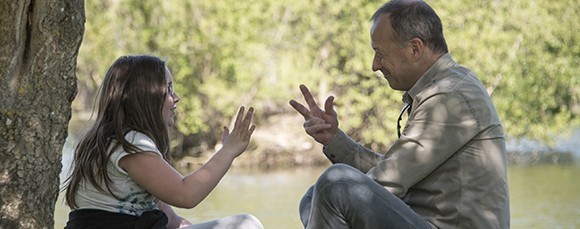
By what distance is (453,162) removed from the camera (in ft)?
13.2

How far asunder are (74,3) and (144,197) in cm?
81

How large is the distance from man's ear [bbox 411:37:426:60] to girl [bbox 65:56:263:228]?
66cm

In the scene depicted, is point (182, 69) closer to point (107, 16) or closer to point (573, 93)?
point (107, 16)

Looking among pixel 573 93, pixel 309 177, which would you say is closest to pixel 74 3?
pixel 309 177

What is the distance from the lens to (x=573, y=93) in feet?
67.3

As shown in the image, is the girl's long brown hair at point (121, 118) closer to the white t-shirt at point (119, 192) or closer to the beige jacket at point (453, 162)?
the white t-shirt at point (119, 192)

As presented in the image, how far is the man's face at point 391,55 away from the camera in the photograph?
166 inches

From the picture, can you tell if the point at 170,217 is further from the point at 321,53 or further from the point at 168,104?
the point at 321,53

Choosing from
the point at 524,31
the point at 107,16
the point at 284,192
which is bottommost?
the point at 284,192

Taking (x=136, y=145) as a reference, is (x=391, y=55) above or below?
above

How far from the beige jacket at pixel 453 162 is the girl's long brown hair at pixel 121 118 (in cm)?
88

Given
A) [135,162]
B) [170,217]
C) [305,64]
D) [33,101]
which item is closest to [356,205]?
[135,162]

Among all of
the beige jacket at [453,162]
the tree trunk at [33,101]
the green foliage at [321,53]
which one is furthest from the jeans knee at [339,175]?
the green foliage at [321,53]

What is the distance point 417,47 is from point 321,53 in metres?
16.5
